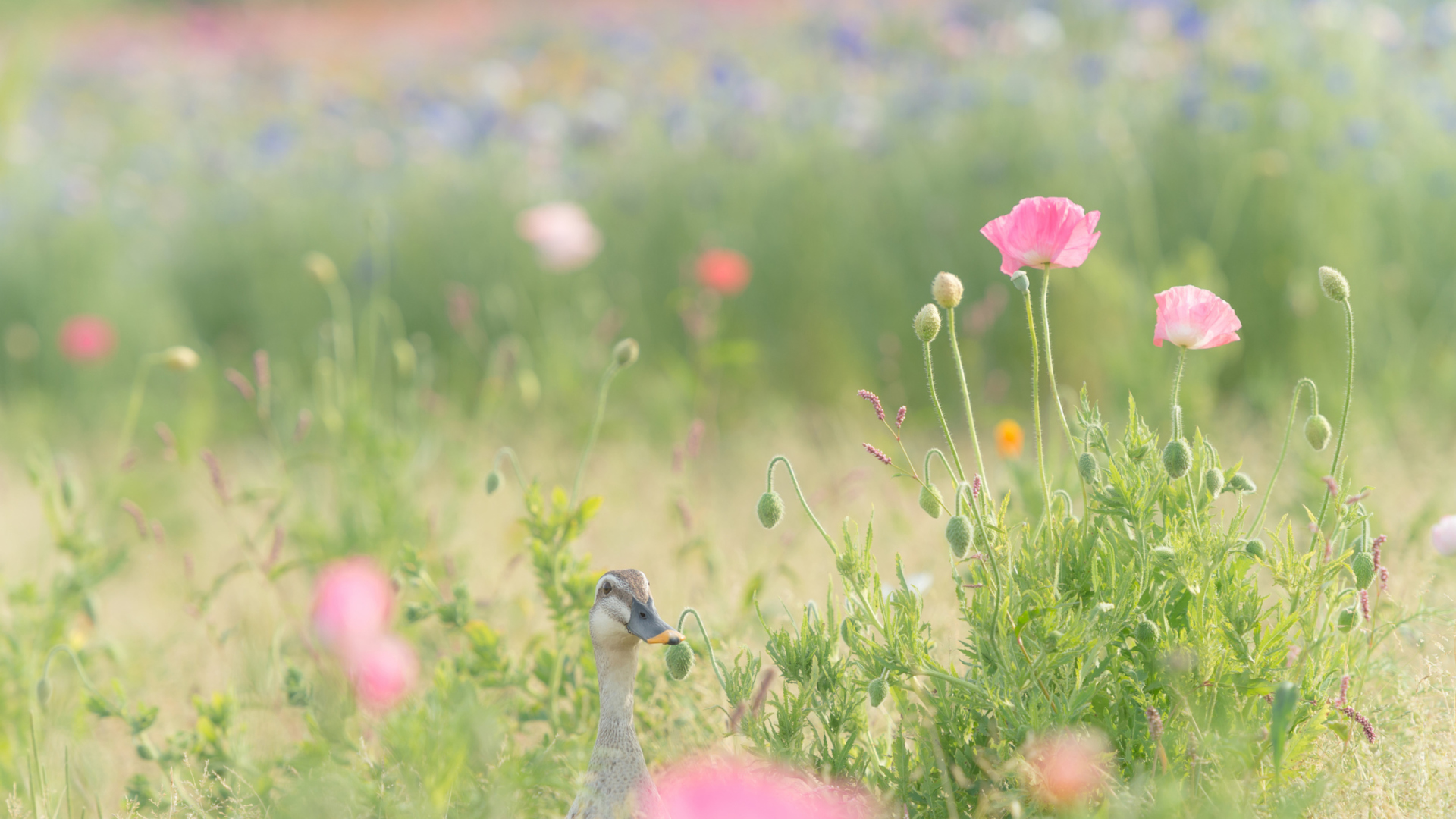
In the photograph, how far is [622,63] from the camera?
6.99 m

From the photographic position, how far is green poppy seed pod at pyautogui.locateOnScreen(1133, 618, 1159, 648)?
138cm

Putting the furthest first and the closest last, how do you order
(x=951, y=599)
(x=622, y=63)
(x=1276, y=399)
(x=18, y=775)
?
(x=622, y=63) < (x=1276, y=399) < (x=951, y=599) < (x=18, y=775)

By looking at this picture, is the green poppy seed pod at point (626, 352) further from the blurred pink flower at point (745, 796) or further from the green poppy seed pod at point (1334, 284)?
the green poppy seed pod at point (1334, 284)

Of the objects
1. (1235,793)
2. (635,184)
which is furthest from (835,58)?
(1235,793)

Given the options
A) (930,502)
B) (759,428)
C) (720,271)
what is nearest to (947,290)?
(930,502)

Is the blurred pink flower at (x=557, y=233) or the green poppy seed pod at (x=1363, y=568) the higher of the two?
the green poppy seed pod at (x=1363, y=568)

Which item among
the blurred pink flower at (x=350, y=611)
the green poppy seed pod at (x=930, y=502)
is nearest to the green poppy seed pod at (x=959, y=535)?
the green poppy seed pod at (x=930, y=502)

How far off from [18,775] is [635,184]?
352 centimetres

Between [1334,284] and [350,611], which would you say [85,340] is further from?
[1334,284]

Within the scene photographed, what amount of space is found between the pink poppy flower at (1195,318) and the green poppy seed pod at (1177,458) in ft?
0.36

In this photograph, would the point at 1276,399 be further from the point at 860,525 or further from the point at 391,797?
the point at 391,797

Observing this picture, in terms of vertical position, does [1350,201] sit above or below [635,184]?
above

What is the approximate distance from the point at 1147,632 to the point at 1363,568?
0.25 meters

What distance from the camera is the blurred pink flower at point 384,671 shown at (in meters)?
1.52
